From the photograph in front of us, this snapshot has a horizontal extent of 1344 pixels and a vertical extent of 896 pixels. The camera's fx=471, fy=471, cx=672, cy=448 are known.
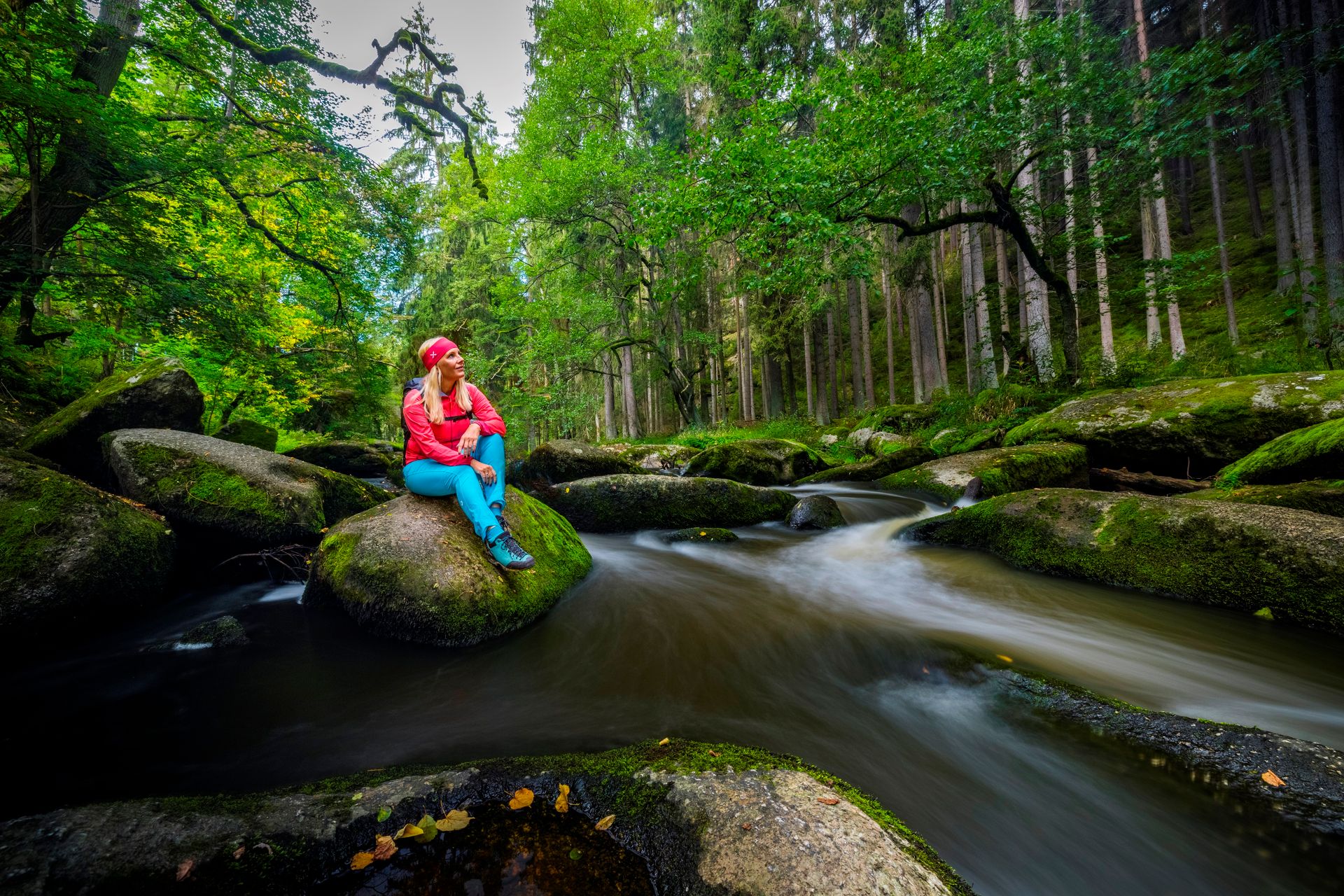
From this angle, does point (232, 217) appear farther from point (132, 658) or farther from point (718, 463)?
point (718, 463)

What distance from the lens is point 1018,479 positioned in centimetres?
711

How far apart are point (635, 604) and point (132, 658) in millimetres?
3713

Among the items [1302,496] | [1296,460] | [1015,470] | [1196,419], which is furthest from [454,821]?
[1196,419]

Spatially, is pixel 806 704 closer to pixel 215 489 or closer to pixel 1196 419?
pixel 215 489

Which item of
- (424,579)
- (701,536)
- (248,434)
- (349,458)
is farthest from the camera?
(349,458)

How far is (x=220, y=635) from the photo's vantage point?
365 centimetres

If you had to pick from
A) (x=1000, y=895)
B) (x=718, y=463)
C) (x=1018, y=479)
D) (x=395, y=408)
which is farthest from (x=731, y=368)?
(x=1000, y=895)

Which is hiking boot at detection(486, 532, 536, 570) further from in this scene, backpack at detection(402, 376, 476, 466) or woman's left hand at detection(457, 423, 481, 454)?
backpack at detection(402, 376, 476, 466)

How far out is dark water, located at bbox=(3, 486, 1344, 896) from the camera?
1895 mm

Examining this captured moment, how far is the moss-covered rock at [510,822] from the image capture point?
1.44m

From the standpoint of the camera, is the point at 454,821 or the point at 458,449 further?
the point at 458,449

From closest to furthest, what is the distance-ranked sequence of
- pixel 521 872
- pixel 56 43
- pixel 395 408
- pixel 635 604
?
pixel 521 872 < pixel 635 604 < pixel 56 43 < pixel 395 408

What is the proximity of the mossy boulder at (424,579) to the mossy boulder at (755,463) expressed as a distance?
7.07 meters

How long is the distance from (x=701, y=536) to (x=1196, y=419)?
22.5ft
